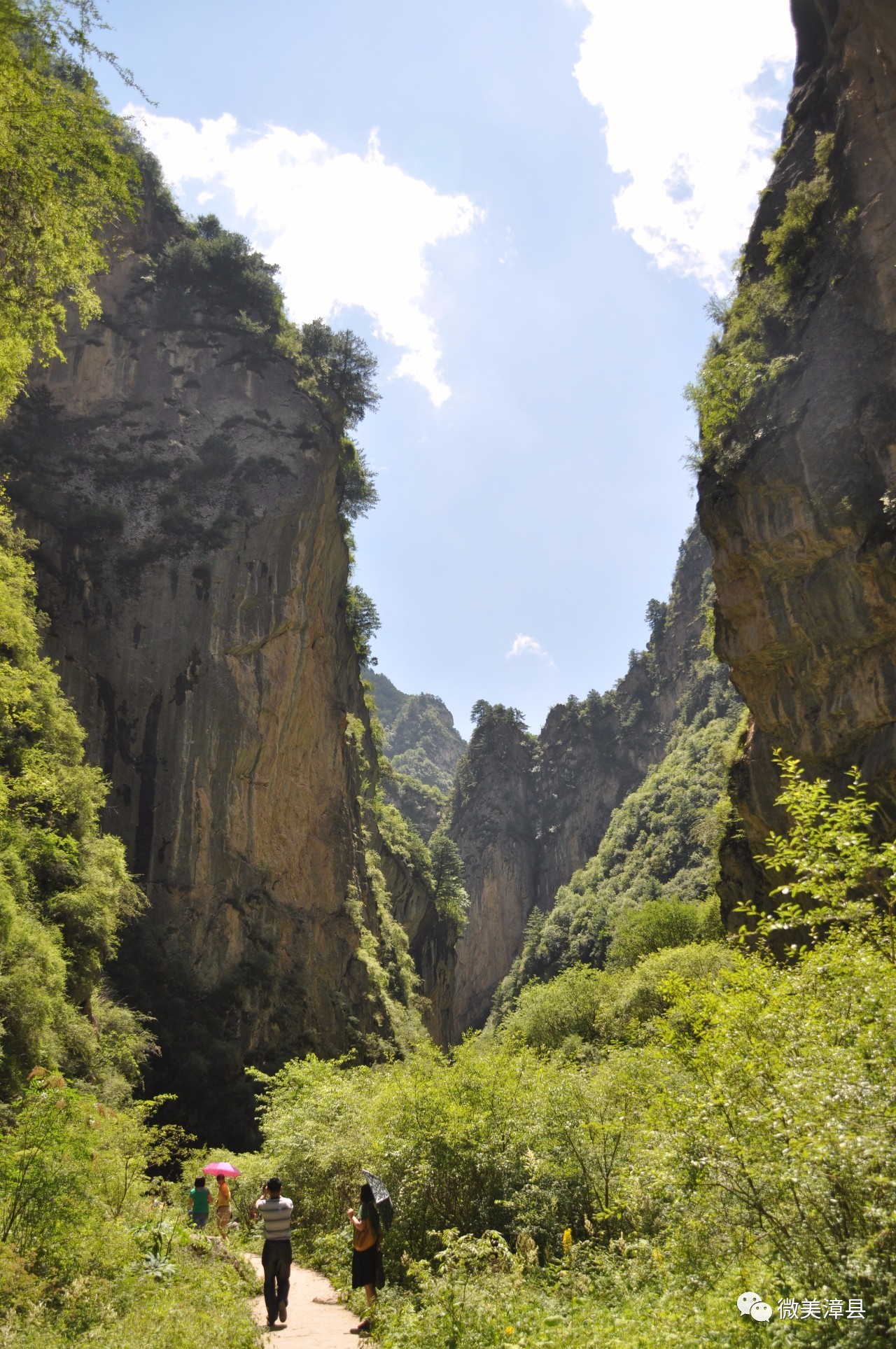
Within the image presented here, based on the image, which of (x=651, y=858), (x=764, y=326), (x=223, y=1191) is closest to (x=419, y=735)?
(x=651, y=858)

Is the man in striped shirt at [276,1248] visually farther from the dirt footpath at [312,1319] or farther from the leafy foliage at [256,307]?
the leafy foliage at [256,307]

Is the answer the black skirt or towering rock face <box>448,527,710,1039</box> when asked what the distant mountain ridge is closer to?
towering rock face <box>448,527,710,1039</box>

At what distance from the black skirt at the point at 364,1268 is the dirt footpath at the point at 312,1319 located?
0.42 meters

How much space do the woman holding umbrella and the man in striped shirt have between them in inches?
160

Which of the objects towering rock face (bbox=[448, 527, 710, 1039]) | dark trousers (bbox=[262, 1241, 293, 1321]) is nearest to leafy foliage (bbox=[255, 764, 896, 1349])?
dark trousers (bbox=[262, 1241, 293, 1321])

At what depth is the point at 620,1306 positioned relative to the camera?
705 cm

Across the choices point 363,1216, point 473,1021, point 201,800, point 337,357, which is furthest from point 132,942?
point 473,1021

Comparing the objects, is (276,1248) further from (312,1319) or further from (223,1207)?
(223,1207)

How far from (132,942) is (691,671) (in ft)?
217

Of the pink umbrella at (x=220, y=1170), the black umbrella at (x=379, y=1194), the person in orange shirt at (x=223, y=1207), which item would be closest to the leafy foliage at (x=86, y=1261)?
the black umbrella at (x=379, y=1194)

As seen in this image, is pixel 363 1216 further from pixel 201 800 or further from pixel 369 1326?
pixel 201 800

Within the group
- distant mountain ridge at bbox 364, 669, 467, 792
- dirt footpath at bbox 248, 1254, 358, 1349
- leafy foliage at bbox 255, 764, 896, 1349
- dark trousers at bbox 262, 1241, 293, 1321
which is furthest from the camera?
distant mountain ridge at bbox 364, 669, 467, 792

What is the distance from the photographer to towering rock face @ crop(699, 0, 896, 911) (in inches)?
727

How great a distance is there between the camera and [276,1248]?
25.7 ft
